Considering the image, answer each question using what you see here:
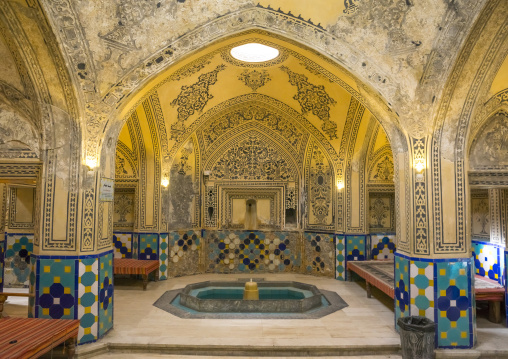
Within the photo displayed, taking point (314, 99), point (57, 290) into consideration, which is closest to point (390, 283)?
point (314, 99)

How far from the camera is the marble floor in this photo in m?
5.15

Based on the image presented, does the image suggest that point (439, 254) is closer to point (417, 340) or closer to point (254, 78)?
point (417, 340)

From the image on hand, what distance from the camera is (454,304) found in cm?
525

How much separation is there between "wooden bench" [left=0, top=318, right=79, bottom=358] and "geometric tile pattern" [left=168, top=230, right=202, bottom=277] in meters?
4.80

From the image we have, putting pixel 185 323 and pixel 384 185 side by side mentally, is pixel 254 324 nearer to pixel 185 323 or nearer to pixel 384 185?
pixel 185 323

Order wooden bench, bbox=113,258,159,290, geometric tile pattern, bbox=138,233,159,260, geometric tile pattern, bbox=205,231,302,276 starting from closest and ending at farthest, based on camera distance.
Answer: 1. wooden bench, bbox=113,258,159,290
2. geometric tile pattern, bbox=138,233,159,260
3. geometric tile pattern, bbox=205,231,302,276

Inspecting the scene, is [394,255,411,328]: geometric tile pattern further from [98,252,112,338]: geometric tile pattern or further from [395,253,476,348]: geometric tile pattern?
[98,252,112,338]: geometric tile pattern

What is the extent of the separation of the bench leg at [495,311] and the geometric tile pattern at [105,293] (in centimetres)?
579

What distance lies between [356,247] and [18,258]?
7.46 m

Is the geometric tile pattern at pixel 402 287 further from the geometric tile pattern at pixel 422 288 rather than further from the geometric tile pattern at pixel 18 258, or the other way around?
the geometric tile pattern at pixel 18 258

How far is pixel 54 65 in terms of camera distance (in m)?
5.10

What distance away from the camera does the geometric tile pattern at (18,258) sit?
8.52 metres

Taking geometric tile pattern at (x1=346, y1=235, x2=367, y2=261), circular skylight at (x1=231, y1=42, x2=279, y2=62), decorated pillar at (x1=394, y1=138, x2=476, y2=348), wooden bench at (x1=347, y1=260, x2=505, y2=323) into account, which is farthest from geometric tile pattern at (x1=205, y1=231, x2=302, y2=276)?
decorated pillar at (x1=394, y1=138, x2=476, y2=348)

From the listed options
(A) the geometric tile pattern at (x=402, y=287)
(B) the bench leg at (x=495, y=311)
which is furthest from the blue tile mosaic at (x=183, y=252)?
(B) the bench leg at (x=495, y=311)
